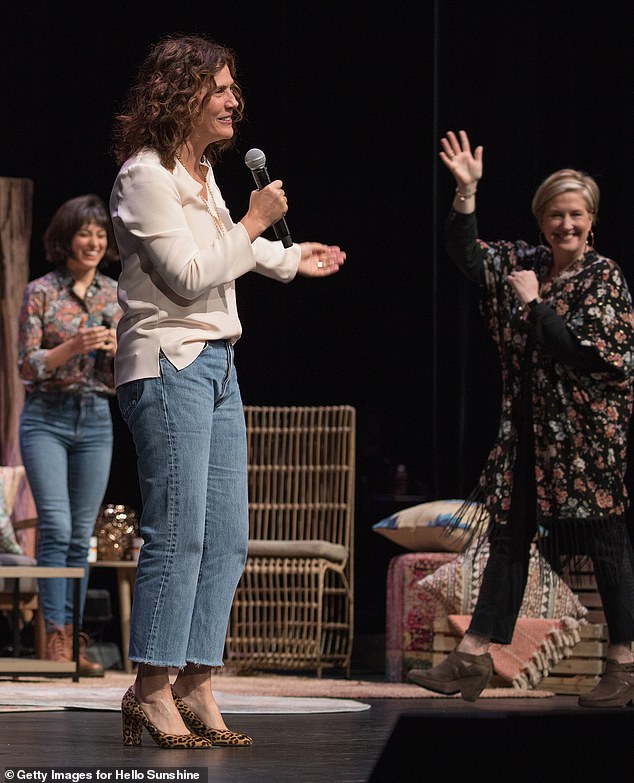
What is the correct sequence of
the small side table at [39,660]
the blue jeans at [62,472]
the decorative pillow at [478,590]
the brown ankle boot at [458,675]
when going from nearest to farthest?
the brown ankle boot at [458,675] → the small side table at [39,660] → the decorative pillow at [478,590] → the blue jeans at [62,472]

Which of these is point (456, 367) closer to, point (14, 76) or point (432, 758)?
point (14, 76)

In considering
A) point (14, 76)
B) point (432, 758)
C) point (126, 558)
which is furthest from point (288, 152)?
point (432, 758)

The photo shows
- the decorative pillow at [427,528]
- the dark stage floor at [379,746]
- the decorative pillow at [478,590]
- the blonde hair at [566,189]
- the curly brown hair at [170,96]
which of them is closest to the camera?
the dark stage floor at [379,746]

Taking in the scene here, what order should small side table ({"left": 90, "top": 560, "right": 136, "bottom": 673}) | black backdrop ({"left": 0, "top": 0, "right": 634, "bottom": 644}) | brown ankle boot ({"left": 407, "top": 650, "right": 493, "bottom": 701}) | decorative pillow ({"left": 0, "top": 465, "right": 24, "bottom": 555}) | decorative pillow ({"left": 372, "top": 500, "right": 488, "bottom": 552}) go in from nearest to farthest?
brown ankle boot ({"left": 407, "top": 650, "right": 493, "bottom": 701}) → decorative pillow ({"left": 372, "top": 500, "right": 488, "bottom": 552}) → decorative pillow ({"left": 0, "top": 465, "right": 24, "bottom": 555}) → small side table ({"left": 90, "top": 560, "right": 136, "bottom": 673}) → black backdrop ({"left": 0, "top": 0, "right": 634, "bottom": 644})

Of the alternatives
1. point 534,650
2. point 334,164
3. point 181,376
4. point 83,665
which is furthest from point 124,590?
point 181,376

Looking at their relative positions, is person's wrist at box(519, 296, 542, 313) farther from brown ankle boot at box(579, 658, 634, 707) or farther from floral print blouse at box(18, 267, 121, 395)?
floral print blouse at box(18, 267, 121, 395)

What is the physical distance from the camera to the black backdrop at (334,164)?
20.1ft

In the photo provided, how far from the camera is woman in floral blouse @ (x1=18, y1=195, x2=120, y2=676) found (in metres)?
4.69

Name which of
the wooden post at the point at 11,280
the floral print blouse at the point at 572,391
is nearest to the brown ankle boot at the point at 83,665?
the floral print blouse at the point at 572,391

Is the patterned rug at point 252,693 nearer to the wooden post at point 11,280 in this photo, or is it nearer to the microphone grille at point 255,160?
the microphone grille at point 255,160

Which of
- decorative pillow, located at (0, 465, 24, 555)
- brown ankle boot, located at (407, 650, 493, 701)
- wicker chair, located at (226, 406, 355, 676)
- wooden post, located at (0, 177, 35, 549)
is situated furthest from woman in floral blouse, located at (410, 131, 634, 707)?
wooden post, located at (0, 177, 35, 549)

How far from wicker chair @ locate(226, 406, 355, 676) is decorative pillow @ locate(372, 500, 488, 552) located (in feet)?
1.12

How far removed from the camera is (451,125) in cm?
573

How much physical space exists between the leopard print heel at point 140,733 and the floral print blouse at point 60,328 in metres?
2.40
